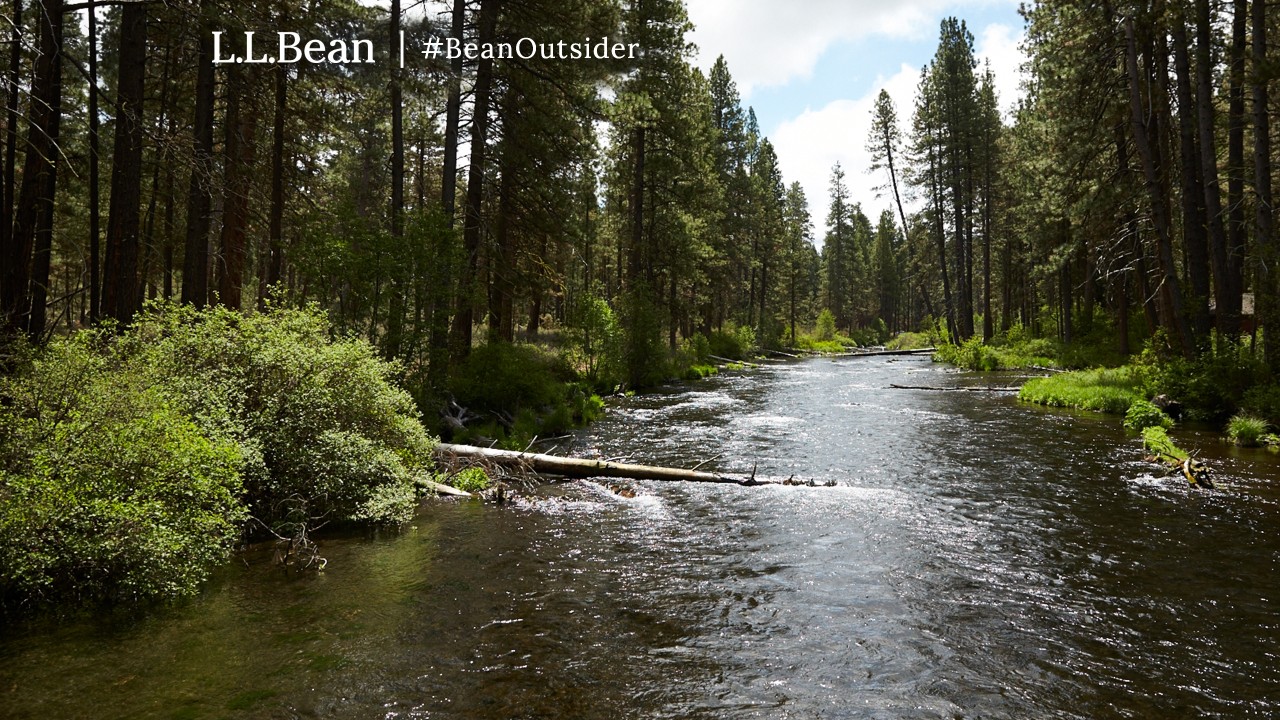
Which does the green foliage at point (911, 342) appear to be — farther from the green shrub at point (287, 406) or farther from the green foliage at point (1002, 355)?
the green shrub at point (287, 406)

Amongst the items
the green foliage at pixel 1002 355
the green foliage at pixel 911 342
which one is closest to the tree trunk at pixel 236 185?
the green foliage at pixel 1002 355

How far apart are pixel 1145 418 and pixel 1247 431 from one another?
2.35 metres

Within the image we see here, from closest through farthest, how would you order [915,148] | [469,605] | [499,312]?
1. [469,605]
2. [499,312]
3. [915,148]

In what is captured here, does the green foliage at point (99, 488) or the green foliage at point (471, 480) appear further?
the green foliage at point (471, 480)

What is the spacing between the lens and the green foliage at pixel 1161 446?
440 inches

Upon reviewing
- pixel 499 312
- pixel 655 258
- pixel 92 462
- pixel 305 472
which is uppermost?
pixel 655 258

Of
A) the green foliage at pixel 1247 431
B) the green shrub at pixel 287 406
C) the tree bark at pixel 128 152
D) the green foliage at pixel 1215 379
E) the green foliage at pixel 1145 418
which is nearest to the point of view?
the green shrub at pixel 287 406

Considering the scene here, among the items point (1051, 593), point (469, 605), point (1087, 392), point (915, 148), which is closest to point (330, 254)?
point (469, 605)

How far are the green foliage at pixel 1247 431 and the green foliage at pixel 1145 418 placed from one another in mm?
1577

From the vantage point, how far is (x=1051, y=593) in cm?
635

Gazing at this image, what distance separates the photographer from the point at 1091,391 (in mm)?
18469

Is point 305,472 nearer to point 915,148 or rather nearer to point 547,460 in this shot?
point 547,460

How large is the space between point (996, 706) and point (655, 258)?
95.5 feet

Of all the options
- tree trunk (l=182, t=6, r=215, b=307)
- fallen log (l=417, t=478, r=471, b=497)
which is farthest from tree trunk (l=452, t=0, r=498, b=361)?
fallen log (l=417, t=478, r=471, b=497)
